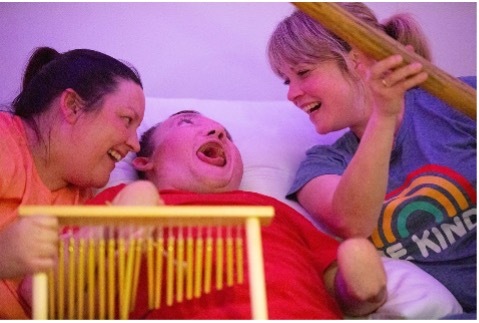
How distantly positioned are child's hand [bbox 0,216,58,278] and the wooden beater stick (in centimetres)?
47

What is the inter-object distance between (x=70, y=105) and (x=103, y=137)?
0.10 m

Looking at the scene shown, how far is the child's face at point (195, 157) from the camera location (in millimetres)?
1225

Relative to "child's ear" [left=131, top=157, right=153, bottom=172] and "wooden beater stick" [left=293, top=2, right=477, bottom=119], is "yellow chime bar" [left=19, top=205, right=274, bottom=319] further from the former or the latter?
"child's ear" [left=131, top=157, right=153, bottom=172]

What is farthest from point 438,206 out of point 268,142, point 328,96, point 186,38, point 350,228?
point 186,38

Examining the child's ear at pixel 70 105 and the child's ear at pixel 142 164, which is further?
the child's ear at pixel 142 164

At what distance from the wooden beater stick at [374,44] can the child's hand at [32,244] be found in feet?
1.54

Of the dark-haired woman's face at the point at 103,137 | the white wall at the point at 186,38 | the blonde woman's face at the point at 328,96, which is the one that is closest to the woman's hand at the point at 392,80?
the blonde woman's face at the point at 328,96

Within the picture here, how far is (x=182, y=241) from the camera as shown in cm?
82

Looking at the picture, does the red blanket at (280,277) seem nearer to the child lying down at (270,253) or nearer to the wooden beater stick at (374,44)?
the child lying down at (270,253)

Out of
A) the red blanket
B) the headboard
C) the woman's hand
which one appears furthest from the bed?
the woman's hand

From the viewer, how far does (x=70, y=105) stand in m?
1.21

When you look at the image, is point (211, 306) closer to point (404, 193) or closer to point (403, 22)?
point (404, 193)

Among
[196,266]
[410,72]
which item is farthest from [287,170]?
[196,266]

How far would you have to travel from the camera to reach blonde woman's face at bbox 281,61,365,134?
4.32 feet
